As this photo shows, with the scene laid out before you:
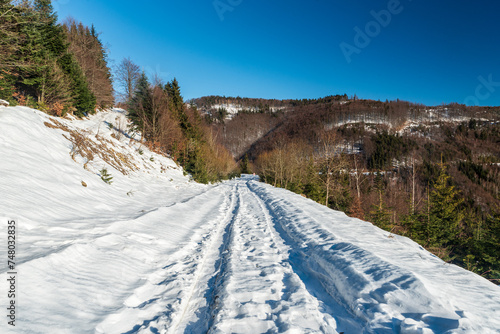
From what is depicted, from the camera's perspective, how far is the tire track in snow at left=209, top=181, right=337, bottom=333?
2.21 metres

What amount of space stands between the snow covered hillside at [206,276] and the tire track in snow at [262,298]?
0.05 feet

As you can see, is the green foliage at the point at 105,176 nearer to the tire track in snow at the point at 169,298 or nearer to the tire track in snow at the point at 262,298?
the tire track in snow at the point at 169,298

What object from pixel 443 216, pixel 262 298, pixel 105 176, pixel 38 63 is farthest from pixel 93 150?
pixel 443 216

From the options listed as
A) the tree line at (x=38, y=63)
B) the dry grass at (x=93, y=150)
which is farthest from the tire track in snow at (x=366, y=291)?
the tree line at (x=38, y=63)

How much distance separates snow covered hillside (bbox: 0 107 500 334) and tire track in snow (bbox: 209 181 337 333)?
2 cm

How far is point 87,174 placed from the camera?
776 cm

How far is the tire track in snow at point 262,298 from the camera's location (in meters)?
2.21

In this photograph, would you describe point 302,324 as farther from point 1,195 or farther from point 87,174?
point 87,174

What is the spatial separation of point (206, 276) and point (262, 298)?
3.47 feet

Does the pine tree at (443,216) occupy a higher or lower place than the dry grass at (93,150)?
lower

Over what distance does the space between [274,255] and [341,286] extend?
1.53m

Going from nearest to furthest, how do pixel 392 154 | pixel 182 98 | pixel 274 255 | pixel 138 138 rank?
1. pixel 274 255
2. pixel 138 138
3. pixel 182 98
4. pixel 392 154

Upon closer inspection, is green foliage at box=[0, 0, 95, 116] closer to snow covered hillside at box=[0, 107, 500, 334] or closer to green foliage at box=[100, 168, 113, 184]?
green foliage at box=[100, 168, 113, 184]

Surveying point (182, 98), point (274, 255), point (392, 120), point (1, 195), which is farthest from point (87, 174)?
point (392, 120)
